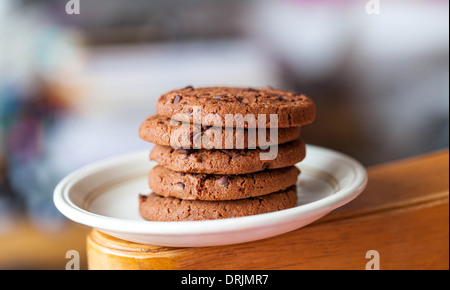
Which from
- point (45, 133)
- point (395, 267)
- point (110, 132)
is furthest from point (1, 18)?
point (395, 267)

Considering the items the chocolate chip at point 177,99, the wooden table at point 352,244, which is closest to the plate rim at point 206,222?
the wooden table at point 352,244

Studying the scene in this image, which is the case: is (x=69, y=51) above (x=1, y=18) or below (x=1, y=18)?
below

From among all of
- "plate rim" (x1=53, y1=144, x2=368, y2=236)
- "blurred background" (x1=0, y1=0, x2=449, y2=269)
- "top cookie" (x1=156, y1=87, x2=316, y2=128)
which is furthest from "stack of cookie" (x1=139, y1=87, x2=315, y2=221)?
"blurred background" (x1=0, y1=0, x2=449, y2=269)

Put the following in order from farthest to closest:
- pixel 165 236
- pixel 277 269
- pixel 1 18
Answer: pixel 1 18
pixel 277 269
pixel 165 236

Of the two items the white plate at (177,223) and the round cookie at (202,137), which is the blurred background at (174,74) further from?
the round cookie at (202,137)

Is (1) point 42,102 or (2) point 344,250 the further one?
(1) point 42,102

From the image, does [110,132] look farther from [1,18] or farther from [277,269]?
[277,269]

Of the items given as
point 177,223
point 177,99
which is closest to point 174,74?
point 177,99

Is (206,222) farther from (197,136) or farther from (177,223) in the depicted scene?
(197,136)
